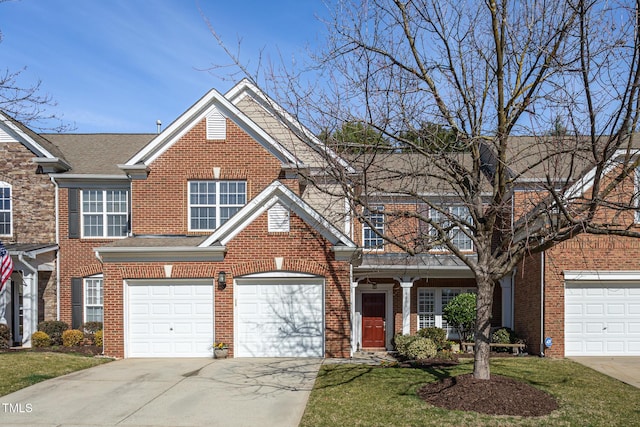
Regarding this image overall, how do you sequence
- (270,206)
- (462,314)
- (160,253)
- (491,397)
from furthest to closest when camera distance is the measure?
(462,314)
(160,253)
(270,206)
(491,397)

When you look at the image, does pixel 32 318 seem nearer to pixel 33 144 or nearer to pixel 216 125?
pixel 33 144

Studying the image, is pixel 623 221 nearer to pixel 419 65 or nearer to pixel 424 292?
pixel 424 292

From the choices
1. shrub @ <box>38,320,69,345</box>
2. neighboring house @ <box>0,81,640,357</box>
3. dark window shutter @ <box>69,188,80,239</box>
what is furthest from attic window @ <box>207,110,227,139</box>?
shrub @ <box>38,320,69,345</box>

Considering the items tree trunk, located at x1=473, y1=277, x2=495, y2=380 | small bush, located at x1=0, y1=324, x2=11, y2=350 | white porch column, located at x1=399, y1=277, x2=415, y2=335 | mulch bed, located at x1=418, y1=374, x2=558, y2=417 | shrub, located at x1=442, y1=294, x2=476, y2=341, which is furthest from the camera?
white porch column, located at x1=399, y1=277, x2=415, y2=335

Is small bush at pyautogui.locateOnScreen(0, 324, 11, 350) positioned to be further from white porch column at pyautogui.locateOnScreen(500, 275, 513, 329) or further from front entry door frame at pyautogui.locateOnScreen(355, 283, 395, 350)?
white porch column at pyautogui.locateOnScreen(500, 275, 513, 329)

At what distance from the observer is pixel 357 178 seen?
11242 millimetres

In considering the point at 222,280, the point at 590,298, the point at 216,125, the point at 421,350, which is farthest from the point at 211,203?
the point at 590,298

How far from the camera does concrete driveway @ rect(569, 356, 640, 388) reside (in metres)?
13.2

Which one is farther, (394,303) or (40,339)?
(394,303)

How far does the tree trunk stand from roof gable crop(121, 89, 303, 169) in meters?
8.35

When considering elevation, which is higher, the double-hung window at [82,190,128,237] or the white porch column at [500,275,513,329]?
the double-hung window at [82,190,128,237]

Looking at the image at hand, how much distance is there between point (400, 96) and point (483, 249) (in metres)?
3.33

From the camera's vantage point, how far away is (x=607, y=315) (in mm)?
16641

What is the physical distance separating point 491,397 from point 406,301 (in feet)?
32.4
